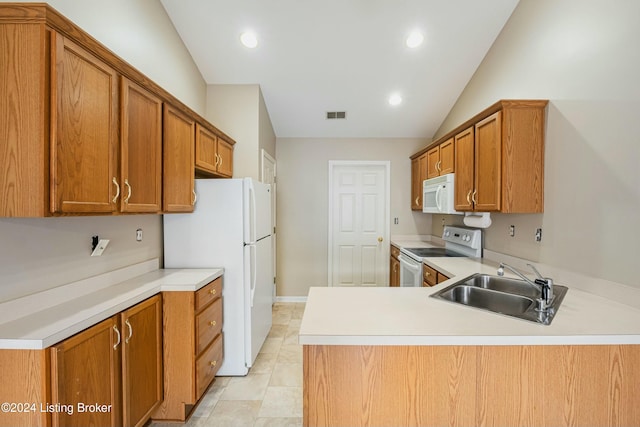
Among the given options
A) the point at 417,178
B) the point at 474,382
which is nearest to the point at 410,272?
the point at 417,178

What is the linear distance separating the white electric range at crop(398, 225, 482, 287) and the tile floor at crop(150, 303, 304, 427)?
1452 millimetres

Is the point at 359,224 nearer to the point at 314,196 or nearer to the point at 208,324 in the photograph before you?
the point at 314,196

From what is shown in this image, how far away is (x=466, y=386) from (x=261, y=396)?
1.64 meters

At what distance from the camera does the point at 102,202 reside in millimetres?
1467

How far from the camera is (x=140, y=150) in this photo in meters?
1.79

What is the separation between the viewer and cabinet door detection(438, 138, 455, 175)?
3.01 meters

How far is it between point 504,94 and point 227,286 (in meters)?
3.00

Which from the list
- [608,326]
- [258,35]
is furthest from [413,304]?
[258,35]

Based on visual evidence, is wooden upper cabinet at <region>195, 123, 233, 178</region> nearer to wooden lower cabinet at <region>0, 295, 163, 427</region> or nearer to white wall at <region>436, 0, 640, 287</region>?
wooden lower cabinet at <region>0, 295, 163, 427</region>

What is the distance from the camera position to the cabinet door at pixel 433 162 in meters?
3.40

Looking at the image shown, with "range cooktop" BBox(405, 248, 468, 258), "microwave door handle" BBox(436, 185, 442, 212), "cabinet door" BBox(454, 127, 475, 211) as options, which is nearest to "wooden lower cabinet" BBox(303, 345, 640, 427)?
"cabinet door" BBox(454, 127, 475, 211)

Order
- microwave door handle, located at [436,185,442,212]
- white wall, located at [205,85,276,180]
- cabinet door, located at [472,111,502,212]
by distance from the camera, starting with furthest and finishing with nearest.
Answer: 1. white wall, located at [205,85,276,180]
2. microwave door handle, located at [436,185,442,212]
3. cabinet door, located at [472,111,502,212]

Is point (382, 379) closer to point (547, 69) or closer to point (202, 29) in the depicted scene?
point (547, 69)

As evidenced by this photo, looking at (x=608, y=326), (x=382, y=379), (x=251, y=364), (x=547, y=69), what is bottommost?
(x=251, y=364)
